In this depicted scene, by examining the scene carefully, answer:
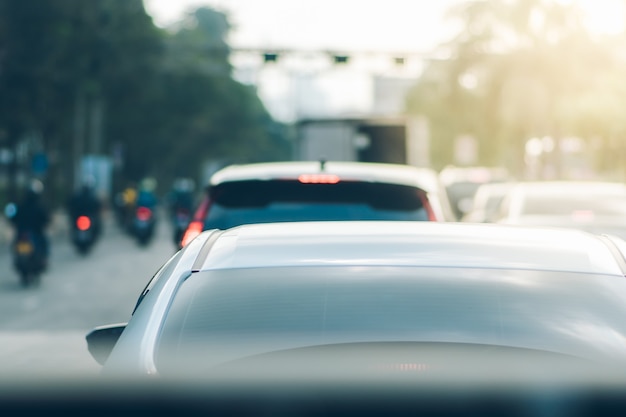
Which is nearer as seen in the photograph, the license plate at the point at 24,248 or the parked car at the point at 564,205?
the parked car at the point at 564,205

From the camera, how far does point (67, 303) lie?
18859mm

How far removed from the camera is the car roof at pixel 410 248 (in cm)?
445

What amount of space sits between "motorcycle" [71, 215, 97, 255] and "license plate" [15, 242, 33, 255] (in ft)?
29.7

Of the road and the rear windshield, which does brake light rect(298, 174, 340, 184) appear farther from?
the road

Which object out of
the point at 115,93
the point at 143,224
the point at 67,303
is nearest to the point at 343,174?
the point at 67,303

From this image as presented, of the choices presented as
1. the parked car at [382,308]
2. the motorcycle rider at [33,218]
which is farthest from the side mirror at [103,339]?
the motorcycle rider at [33,218]

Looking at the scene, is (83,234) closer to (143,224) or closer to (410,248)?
(143,224)

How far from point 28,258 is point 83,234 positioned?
9.29 meters

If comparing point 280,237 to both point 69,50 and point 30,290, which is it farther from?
point 69,50

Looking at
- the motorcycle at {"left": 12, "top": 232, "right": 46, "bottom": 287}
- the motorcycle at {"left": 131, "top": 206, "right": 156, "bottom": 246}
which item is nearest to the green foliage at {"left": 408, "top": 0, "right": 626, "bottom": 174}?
the motorcycle at {"left": 131, "top": 206, "right": 156, "bottom": 246}

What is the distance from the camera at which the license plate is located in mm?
21328

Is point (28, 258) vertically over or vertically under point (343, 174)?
over

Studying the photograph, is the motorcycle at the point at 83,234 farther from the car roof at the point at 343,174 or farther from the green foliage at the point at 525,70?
the green foliage at the point at 525,70

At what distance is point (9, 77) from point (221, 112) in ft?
168
